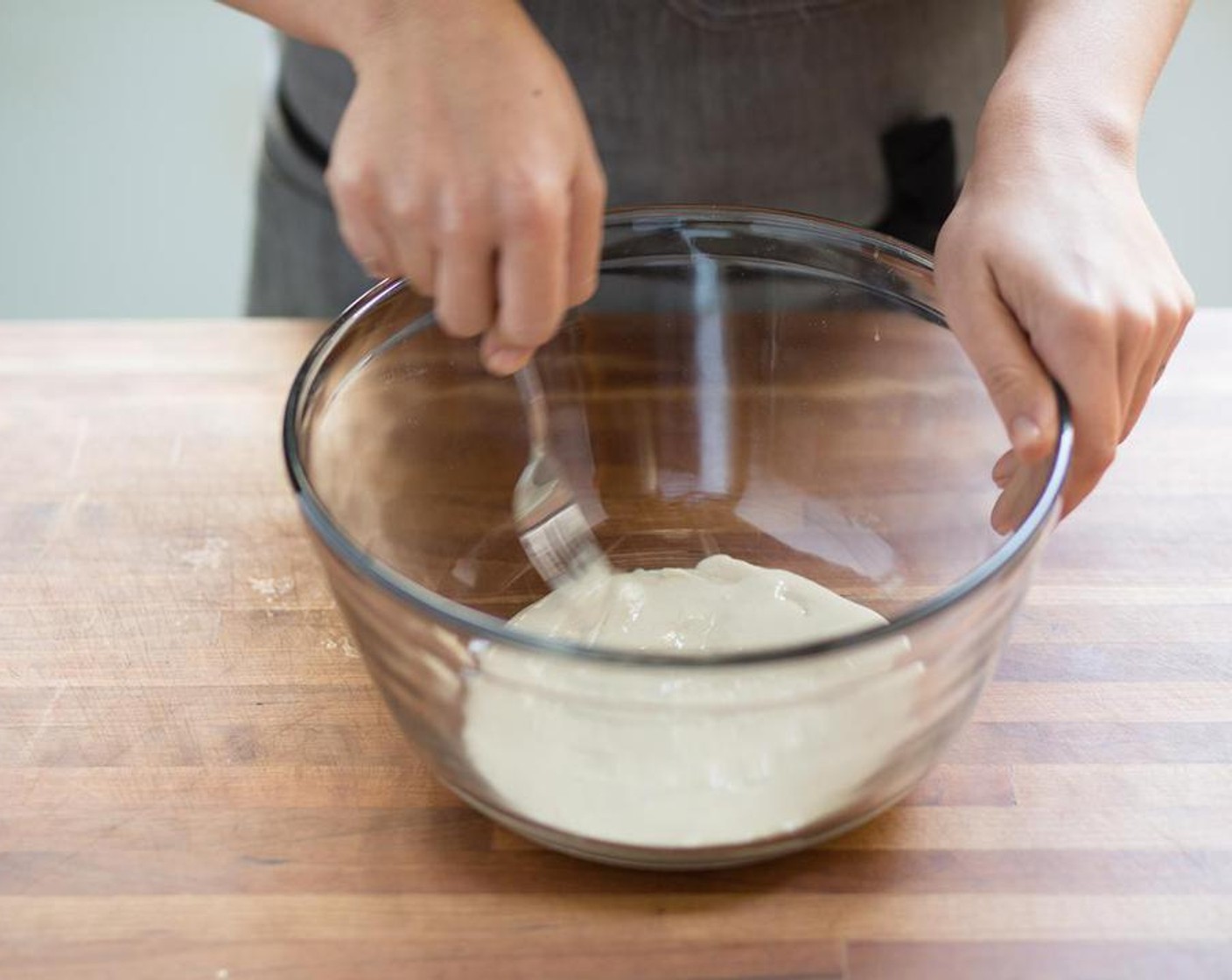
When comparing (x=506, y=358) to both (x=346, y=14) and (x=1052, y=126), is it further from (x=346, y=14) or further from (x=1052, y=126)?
(x=1052, y=126)

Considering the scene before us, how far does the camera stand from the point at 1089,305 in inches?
25.1

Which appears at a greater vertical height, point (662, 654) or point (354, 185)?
point (354, 185)

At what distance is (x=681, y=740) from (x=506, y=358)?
0.61 feet

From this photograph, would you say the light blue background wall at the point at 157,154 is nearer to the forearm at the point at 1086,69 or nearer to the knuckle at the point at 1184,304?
the forearm at the point at 1086,69

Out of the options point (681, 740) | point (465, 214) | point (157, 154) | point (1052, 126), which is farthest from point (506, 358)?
point (157, 154)

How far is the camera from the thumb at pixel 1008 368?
25.3 inches

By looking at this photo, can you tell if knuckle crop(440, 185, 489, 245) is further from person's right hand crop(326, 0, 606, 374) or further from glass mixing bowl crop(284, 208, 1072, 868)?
glass mixing bowl crop(284, 208, 1072, 868)

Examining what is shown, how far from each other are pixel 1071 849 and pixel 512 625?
0.29 metres

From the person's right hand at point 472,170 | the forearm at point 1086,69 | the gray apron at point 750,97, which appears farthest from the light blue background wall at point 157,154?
the person's right hand at point 472,170

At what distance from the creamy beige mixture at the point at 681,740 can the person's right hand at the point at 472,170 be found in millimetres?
155

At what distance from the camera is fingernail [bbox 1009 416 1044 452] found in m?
0.64

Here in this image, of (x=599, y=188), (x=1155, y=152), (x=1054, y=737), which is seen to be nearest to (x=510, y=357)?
(x=599, y=188)

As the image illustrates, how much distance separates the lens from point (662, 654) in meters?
0.61

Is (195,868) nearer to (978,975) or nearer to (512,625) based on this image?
(512,625)
